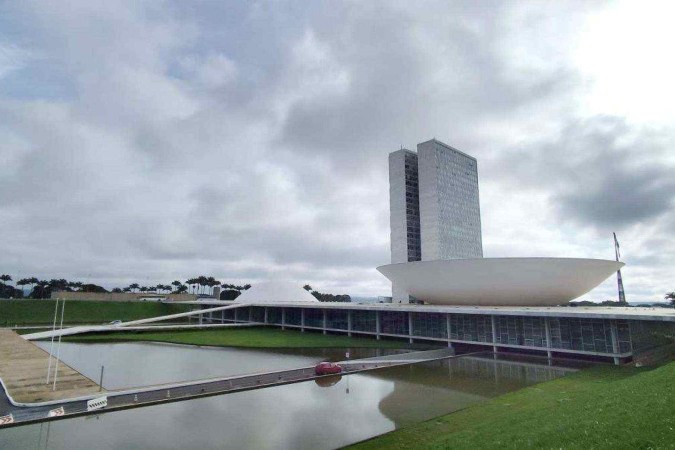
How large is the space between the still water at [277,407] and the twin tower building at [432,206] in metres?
50.0

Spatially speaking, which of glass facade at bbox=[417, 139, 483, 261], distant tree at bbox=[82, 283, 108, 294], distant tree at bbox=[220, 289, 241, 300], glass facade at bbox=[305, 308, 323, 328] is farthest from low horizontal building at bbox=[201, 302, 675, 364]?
distant tree at bbox=[82, 283, 108, 294]

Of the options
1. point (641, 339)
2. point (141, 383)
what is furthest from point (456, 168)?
point (141, 383)

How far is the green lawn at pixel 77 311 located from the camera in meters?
60.1

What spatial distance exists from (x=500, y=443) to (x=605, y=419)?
8.97 feet

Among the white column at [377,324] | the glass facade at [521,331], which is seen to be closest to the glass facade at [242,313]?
the white column at [377,324]

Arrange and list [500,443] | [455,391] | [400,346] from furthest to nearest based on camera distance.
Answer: [400,346]
[455,391]
[500,443]

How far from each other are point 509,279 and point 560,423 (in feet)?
82.4

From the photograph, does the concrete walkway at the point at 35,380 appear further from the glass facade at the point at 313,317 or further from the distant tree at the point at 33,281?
the distant tree at the point at 33,281

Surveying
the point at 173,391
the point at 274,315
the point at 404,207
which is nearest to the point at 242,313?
the point at 274,315

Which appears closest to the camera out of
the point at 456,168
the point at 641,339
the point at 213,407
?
the point at 213,407

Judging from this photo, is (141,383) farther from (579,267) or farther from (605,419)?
(579,267)

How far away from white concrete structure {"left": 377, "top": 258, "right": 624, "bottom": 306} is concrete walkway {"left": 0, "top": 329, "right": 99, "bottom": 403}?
27861 millimetres

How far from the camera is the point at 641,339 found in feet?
88.4

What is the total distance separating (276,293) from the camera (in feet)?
220
